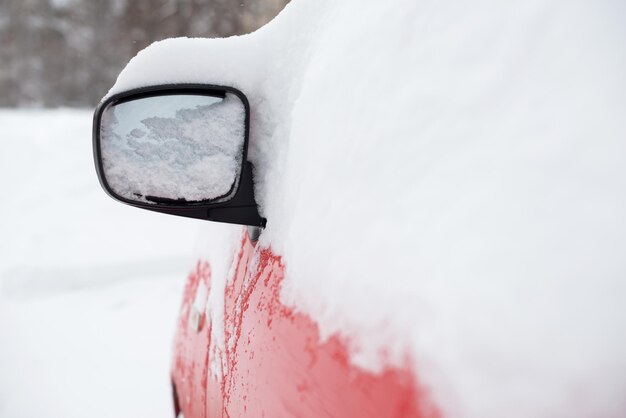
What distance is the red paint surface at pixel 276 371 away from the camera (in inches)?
28.0

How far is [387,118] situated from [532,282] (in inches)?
15.0

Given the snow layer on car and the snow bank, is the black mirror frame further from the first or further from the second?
the snow bank

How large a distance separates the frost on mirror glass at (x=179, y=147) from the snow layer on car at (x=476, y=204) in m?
0.25

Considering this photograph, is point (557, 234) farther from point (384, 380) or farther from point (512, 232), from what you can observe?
point (384, 380)

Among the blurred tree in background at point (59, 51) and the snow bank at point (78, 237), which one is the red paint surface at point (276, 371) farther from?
the blurred tree in background at point (59, 51)

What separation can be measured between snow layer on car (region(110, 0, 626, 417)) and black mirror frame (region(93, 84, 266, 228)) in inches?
8.6

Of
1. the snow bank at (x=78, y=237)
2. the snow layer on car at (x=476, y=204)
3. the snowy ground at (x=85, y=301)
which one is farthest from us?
the snow bank at (x=78, y=237)

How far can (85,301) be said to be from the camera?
15.6ft

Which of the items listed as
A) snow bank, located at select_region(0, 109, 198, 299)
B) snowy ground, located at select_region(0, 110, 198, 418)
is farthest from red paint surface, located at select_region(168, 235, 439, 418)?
snowy ground, located at select_region(0, 110, 198, 418)

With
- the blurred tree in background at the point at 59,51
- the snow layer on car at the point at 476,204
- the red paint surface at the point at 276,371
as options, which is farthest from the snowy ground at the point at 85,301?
the blurred tree in background at the point at 59,51

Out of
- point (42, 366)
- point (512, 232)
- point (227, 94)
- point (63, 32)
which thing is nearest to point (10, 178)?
point (42, 366)

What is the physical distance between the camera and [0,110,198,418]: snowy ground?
3.24 metres

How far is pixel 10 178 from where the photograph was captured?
12469 mm

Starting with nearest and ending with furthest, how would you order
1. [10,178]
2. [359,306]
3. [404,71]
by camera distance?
[359,306], [404,71], [10,178]
